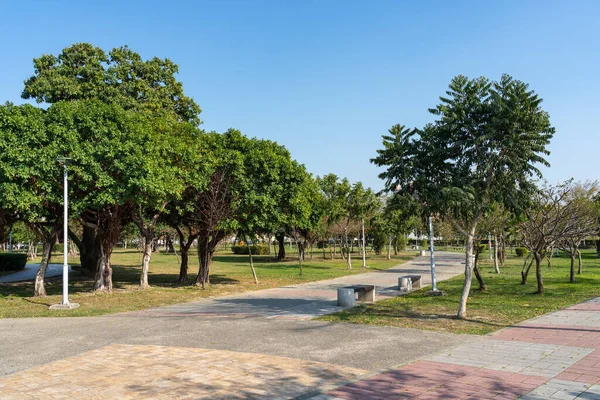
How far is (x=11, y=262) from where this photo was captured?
3297cm

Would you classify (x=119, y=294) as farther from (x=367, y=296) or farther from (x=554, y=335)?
(x=554, y=335)

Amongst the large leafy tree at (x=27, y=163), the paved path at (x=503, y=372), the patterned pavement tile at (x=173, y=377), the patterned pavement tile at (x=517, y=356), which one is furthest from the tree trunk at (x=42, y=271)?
the patterned pavement tile at (x=517, y=356)

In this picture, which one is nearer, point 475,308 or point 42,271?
point 475,308

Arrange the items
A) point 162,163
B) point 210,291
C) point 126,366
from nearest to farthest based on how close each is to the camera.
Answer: point 126,366 → point 162,163 → point 210,291

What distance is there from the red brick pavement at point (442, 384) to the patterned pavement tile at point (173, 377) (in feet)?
1.76

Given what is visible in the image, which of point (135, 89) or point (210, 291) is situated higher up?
point (135, 89)

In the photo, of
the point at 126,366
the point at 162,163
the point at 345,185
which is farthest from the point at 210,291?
the point at 345,185

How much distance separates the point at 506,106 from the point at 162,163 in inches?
470

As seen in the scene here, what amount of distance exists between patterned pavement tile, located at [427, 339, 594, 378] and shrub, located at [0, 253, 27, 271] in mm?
33528

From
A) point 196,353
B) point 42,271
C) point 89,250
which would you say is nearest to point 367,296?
point 196,353

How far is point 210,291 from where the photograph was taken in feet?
67.2

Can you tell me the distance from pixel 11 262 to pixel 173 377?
31.7m

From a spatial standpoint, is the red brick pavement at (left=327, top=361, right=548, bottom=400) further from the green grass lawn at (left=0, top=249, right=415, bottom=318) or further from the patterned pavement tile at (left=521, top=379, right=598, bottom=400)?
the green grass lawn at (left=0, top=249, right=415, bottom=318)

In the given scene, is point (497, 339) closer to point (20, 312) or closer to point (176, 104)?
point (20, 312)
